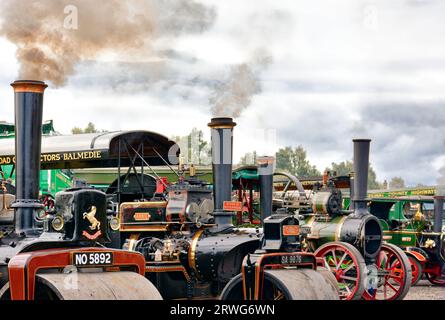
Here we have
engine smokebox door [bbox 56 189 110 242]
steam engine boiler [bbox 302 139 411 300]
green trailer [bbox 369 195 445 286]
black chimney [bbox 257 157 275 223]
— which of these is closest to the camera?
engine smokebox door [bbox 56 189 110 242]

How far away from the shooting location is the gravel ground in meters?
12.8

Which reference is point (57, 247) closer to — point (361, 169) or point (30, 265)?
point (30, 265)

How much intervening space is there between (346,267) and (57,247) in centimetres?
582

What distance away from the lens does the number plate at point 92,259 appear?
5.50 m

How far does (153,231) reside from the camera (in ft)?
30.9

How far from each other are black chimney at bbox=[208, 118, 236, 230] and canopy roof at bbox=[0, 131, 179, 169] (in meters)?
0.75

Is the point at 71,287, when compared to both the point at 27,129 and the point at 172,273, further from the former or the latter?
the point at 172,273

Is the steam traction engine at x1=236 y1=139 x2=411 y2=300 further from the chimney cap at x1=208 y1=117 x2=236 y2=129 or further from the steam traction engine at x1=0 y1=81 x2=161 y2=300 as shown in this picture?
the steam traction engine at x1=0 y1=81 x2=161 y2=300

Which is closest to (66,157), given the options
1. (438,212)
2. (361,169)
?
(361,169)

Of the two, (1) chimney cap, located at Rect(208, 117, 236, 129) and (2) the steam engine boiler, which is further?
(2) the steam engine boiler

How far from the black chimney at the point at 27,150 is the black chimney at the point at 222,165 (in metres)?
2.69

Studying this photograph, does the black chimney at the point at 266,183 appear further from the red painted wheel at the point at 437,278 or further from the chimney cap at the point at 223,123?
the red painted wheel at the point at 437,278

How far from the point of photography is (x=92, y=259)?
5.55 meters

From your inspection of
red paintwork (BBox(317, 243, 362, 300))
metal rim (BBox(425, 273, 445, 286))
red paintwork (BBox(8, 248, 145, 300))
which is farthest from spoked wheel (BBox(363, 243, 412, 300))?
red paintwork (BBox(8, 248, 145, 300))
